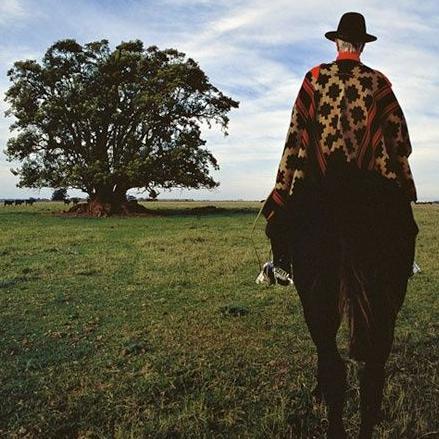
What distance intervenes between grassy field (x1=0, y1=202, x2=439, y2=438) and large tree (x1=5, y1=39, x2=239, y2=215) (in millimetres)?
25585

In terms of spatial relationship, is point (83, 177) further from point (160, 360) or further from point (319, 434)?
point (319, 434)

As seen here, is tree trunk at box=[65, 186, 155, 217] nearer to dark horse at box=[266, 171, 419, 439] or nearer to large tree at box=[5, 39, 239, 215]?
large tree at box=[5, 39, 239, 215]

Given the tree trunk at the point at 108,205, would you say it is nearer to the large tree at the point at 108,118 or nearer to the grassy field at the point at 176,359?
the large tree at the point at 108,118

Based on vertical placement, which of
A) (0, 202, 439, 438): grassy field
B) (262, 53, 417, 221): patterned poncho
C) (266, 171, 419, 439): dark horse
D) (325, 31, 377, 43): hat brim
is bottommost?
(0, 202, 439, 438): grassy field

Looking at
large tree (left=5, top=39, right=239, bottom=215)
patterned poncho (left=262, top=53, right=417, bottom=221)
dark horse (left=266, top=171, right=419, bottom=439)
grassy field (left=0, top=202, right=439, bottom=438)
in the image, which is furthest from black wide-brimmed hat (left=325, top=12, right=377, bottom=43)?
large tree (left=5, top=39, right=239, bottom=215)

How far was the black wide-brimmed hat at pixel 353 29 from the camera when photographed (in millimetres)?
3674

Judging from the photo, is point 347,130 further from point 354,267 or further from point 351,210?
point 354,267

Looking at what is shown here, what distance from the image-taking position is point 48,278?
12.0 m

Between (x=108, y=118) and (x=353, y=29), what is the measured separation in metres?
35.8

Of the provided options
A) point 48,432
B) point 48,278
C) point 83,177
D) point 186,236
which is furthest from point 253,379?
point 83,177

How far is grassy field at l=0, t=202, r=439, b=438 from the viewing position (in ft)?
14.3

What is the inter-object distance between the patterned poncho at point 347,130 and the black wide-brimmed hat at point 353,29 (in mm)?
123

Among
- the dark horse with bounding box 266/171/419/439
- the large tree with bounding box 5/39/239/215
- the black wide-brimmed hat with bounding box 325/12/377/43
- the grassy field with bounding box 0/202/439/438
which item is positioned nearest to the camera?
the dark horse with bounding box 266/171/419/439

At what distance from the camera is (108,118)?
37.8 meters
